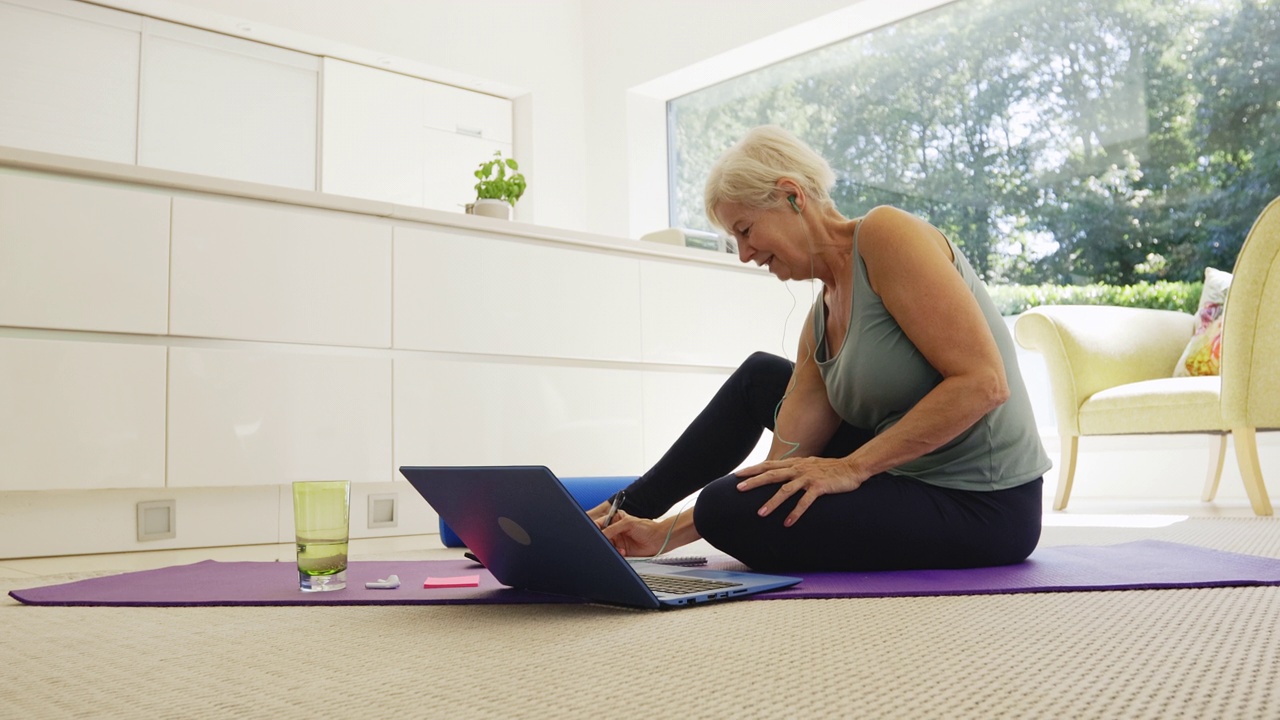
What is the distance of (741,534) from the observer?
163 centimetres

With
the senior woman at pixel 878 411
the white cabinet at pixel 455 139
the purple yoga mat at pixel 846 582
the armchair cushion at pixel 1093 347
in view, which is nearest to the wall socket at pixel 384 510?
the purple yoga mat at pixel 846 582

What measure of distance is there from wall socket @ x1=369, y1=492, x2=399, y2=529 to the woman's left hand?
1637 millimetres

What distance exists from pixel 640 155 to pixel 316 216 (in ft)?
11.7

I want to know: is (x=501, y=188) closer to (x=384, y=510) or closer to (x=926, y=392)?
(x=384, y=510)

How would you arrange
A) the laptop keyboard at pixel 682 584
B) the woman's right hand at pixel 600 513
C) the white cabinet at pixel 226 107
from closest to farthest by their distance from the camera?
the laptop keyboard at pixel 682 584, the woman's right hand at pixel 600 513, the white cabinet at pixel 226 107

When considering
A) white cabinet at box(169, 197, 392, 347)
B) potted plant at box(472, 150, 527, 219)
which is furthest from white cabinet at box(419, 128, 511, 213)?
white cabinet at box(169, 197, 392, 347)

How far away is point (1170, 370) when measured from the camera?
12.7 feet

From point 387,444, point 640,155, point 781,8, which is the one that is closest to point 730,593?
point 387,444

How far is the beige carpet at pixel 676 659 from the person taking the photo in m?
0.81

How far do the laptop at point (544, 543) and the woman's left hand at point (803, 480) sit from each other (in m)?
0.11

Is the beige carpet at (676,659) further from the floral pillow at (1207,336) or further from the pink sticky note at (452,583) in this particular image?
the floral pillow at (1207,336)

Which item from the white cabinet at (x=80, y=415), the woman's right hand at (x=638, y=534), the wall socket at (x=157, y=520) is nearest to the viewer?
the woman's right hand at (x=638, y=534)

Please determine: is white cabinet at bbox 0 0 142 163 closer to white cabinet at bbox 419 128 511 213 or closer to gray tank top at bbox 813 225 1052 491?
white cabinet at bbox 419 128 511 213

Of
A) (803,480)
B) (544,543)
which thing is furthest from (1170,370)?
(544,543)
